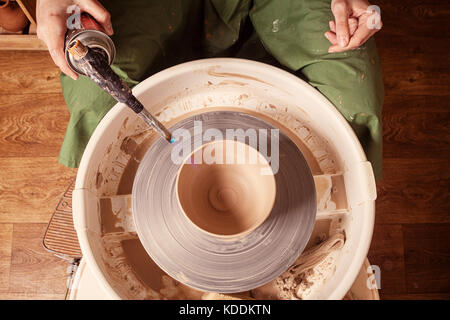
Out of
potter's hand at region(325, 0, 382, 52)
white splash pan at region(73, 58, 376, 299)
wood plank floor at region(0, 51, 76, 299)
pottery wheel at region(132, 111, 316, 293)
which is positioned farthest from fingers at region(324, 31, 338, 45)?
wood plank floor at region(0, 51, 76, 299)

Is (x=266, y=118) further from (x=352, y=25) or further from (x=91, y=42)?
(x=91, y=42)

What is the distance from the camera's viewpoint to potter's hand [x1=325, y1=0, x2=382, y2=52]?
35.9 inches

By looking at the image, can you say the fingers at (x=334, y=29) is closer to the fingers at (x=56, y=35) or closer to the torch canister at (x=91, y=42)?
the torch canister at (x=91, y=42)

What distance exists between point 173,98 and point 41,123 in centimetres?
87

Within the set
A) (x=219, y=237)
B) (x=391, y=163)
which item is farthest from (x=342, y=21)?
(x=391, y=163)

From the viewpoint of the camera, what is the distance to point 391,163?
1.53 metres

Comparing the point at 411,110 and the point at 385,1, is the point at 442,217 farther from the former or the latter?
the point at 385,1

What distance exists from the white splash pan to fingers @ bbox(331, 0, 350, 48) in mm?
159

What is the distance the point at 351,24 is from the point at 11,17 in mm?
1406

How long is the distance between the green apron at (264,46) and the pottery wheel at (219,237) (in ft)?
0.80

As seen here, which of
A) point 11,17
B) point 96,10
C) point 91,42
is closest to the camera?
point 91,42

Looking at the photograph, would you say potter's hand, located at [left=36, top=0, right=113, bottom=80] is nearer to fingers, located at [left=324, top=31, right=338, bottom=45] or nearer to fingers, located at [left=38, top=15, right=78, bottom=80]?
fingers, located at [left=38, top=15, right=78, bottom=80]

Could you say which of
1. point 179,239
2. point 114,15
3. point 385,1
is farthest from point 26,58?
point 385,1
